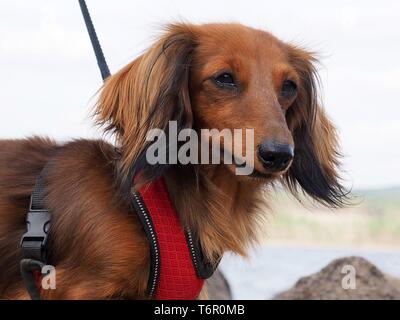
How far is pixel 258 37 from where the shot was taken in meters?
3.63

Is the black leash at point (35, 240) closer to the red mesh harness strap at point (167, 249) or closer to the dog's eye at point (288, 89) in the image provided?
the red mesh harness strap at point (167, 249)

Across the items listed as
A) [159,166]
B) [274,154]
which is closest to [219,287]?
[159,166]

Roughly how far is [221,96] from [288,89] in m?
0.40

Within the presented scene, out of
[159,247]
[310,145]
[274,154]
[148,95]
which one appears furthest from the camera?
→ [310,145]

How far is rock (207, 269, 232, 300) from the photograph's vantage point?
5550 millimetres

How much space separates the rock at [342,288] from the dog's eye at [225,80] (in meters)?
2.12

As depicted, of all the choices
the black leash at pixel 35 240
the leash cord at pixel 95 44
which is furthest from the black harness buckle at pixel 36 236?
the leash cord at pixel 95 44

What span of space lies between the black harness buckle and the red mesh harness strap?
41 centimetres

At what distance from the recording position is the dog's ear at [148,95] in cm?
350

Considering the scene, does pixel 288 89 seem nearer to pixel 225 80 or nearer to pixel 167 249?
pixel 225 80

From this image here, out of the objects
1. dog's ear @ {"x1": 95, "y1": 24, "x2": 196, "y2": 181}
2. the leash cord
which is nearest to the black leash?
dog's ear @ {"x1": 95, "y1": 24, "x2": 196, "y2": 181}

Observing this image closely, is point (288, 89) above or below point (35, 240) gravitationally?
above

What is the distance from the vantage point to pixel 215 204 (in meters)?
3.66

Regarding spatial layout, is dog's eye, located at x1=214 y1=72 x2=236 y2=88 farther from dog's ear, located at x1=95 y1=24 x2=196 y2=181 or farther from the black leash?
→ the black leash
